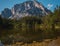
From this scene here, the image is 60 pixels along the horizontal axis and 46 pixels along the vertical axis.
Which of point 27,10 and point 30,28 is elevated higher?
point 27,10

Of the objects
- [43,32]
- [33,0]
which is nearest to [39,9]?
[33,0]

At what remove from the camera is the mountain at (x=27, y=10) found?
430 cm

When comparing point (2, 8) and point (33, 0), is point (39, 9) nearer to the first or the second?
point (33, 0)

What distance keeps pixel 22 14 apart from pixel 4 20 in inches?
17.0

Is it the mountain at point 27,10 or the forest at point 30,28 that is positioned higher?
the mountain at point 27,10

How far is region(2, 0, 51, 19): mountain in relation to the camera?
14.1 feet

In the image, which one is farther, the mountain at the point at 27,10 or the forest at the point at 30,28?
the mountain at the point at 27,10

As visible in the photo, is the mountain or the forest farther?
the mountain

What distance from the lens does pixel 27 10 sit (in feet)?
14.1

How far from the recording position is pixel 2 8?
4.36 metres

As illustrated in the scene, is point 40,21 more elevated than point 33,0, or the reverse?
point 33,0

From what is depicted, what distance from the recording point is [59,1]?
4375mm

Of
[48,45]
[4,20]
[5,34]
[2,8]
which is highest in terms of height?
[2,8]

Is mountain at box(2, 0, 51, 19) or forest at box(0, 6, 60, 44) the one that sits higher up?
mountain at box(2, 0, 51, 19)
